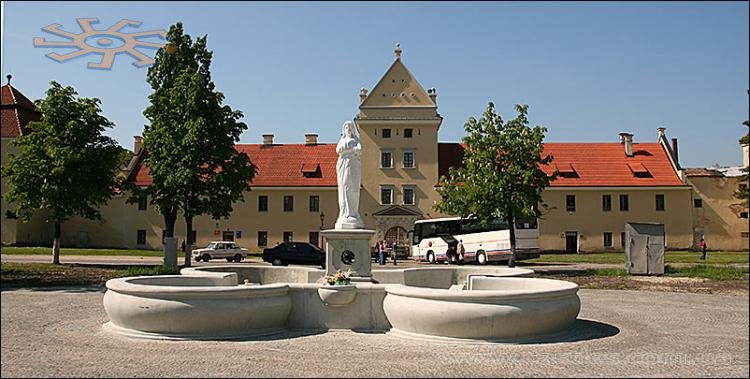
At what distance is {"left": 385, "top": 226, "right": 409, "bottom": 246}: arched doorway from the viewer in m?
51.3

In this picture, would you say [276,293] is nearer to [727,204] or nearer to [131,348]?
[131,348]

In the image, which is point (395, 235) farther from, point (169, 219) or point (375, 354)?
point (375, 354)

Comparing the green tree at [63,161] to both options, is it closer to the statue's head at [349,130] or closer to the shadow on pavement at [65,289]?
the shadow on pavement at [65,289]

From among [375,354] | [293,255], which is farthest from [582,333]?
[293,255]

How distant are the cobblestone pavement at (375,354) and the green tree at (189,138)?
1741 cm

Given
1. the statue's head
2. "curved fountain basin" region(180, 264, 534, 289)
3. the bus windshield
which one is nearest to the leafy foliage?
the bus windshield

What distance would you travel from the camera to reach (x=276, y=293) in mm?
12055

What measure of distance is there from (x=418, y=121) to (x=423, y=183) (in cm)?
497

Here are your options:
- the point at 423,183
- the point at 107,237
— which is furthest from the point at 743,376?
the point at 107,237

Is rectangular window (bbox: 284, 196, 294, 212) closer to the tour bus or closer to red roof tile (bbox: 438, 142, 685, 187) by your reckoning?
the tour bus

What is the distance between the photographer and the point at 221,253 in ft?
142

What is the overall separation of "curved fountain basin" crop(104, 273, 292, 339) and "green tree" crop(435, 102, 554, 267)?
66.2ft

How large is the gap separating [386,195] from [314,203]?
581 centimetres

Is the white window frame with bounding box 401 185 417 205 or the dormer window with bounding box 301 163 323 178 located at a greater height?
the dormer window with bounding box 301 163 323 178
